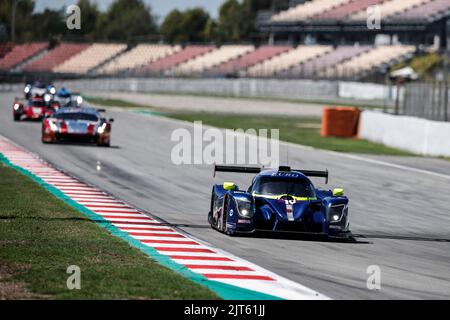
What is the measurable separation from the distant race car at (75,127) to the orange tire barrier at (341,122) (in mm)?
13494

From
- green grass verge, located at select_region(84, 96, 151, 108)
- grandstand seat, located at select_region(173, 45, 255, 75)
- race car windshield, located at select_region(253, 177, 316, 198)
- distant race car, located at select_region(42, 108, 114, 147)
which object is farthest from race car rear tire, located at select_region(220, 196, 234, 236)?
grandstand seat, located at select_region(173, 45, 255, 75)

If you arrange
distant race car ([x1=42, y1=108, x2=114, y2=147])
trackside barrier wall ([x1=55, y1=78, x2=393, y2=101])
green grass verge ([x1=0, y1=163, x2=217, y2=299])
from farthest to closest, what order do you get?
trackside barrier wall ([x1=55, y1=78, x2=393, y2=101]) < distant race car ([x1=42, y1=108, x2=114, y2=147]) < green grass verge ([x1=0, y1=163, x2=217, y2=299])

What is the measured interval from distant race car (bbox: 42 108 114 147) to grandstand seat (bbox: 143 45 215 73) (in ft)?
231

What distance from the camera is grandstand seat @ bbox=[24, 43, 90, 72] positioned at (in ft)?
340

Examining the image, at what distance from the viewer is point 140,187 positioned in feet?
83.5

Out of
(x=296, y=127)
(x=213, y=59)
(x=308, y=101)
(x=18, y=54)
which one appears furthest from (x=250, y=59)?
(x=296, y=127)

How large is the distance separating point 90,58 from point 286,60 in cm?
2148

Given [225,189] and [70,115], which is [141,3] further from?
[225,189]

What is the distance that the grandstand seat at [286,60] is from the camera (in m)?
101

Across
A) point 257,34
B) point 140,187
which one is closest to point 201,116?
point 140,187

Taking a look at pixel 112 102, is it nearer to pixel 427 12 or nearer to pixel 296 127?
pixel 296 127

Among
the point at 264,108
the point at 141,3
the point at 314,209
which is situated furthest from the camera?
the point at 141,3

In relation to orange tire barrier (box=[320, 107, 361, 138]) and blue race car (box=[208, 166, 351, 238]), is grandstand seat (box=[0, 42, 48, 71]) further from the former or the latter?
blue race car (box=[208, 166, 351, 238])
